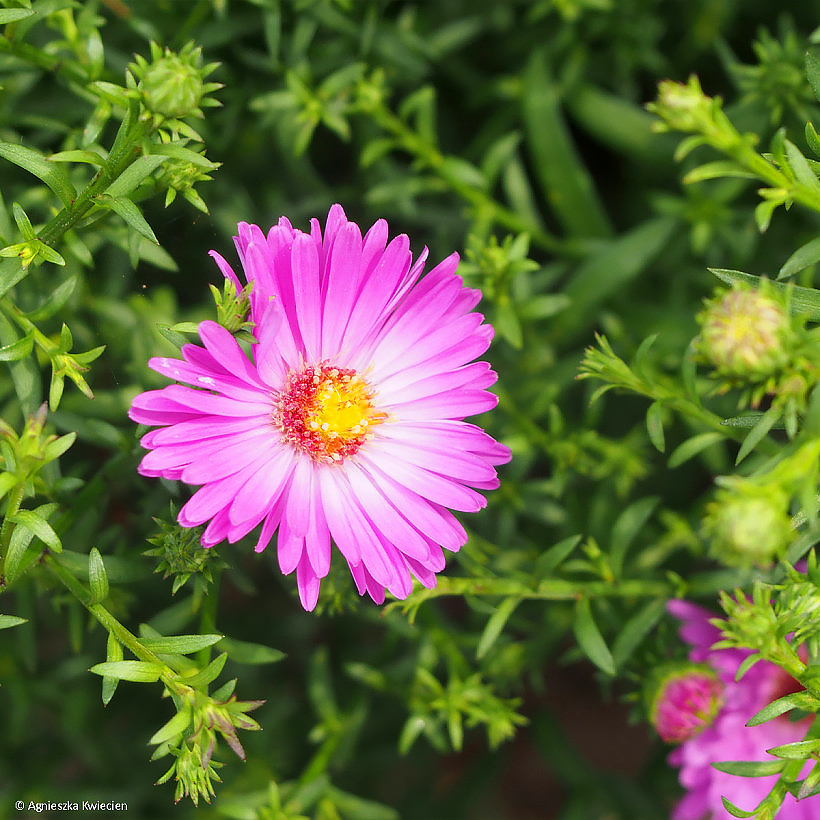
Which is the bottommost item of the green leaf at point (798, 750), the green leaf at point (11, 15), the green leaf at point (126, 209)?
the green leaf at point (798, 750)

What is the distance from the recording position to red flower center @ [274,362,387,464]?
1.77m

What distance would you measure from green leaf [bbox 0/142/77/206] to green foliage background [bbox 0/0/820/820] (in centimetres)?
17

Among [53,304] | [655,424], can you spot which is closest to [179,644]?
[53,304]

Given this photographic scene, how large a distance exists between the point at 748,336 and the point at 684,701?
40.2 inches

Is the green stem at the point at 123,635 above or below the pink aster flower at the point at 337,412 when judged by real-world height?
below

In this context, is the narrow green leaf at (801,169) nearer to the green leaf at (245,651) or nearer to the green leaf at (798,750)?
the green leaf at (798,750)

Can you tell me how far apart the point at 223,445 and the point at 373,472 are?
38 centimetres

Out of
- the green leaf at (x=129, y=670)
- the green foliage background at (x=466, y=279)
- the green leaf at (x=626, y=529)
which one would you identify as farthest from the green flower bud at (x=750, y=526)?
the green leaf at (x=129, y=670)

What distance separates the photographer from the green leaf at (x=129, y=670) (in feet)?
4.57

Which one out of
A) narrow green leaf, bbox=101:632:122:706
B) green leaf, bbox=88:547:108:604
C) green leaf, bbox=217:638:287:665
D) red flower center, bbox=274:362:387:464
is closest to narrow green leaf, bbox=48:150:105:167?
red flower center, bbox=274:362:387:464

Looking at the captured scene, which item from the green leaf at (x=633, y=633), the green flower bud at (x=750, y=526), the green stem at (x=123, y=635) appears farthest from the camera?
the green leaf at (x=633, y=633)

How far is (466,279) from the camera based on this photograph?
2.06 meters

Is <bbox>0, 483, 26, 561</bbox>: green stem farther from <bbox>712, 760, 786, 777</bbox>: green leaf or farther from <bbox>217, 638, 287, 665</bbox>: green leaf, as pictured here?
<bbox>712, 760, 786, 777</bbox>: green leaf

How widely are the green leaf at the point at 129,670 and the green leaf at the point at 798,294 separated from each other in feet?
3.91
